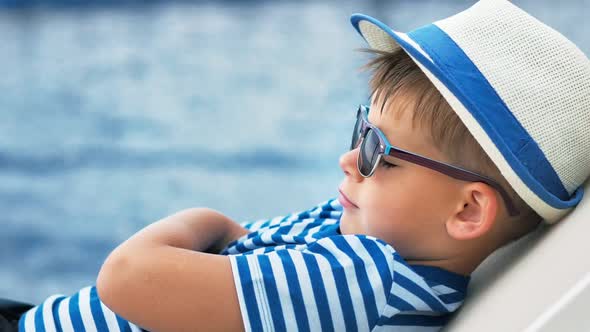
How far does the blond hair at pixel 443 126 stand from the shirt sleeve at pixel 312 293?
159 mm

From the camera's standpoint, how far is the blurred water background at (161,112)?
2471 millimetres

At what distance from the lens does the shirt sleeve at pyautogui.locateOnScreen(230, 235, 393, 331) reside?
857 millimetres

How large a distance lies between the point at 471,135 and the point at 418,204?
0.10 metres

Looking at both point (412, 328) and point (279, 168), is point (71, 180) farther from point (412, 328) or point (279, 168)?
point (412, 328)

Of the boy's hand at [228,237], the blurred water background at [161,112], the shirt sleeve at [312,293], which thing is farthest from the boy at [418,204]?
the blurred water background at [161,112]

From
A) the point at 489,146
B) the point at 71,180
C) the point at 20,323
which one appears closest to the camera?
the point at 489,146

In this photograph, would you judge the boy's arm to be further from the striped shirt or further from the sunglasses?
the sunglasses

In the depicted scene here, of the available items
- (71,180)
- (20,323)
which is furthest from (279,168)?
(20,323)

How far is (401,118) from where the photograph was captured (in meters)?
Answer: 0.95

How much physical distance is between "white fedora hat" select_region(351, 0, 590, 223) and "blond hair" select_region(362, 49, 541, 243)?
0.16 ft

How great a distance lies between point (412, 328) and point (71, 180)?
2010 millimetres

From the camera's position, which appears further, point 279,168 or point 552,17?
point 552,17

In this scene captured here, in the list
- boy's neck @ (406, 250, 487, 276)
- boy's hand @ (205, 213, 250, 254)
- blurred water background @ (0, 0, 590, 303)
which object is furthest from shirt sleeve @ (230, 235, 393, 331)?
blurred water background @ (0, 0, 590, 303)

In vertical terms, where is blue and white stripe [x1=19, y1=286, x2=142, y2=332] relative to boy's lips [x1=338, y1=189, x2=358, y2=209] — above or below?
below
